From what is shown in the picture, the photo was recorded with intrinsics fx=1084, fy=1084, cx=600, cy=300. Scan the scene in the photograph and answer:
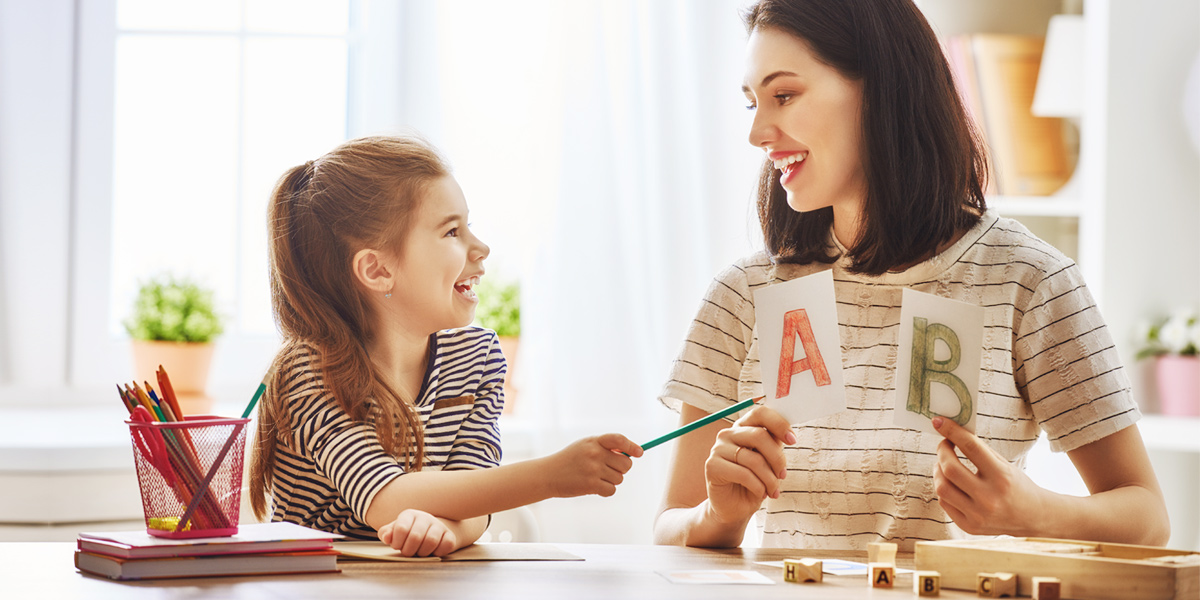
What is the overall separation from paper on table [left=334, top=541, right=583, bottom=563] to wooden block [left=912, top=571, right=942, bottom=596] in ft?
1.06

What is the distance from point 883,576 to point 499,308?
5.31 ft

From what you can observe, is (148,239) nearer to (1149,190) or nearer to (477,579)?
(477,579)

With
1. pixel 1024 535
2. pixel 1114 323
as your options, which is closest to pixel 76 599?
pixel 1024 535

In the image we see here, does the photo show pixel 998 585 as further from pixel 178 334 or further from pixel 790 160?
pixel 178 334

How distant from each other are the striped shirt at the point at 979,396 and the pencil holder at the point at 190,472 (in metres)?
0.62

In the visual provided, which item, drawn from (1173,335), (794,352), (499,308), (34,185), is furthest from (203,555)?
(1173,335)

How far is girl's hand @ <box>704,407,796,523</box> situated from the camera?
108cm

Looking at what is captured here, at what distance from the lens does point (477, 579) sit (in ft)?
3.10

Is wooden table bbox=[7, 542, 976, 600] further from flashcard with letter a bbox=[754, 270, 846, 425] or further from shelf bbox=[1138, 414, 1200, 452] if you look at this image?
shelf bbox=[1138, 414, 1200, 452]

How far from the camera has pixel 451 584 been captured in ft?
3.01

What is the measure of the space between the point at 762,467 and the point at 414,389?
470 millimetres

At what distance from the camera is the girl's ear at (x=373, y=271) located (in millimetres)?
1337

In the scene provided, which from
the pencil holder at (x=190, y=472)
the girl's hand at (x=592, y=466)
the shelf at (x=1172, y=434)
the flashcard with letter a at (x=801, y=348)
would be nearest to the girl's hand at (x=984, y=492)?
the flashcard with letter a at (x=801, y=348)

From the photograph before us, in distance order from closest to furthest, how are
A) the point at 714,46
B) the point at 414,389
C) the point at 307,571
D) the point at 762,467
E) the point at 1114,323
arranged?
the point at 307,571
the point at 762,467
the point at 414,389
the point at 1114,323
the point at 714,46
